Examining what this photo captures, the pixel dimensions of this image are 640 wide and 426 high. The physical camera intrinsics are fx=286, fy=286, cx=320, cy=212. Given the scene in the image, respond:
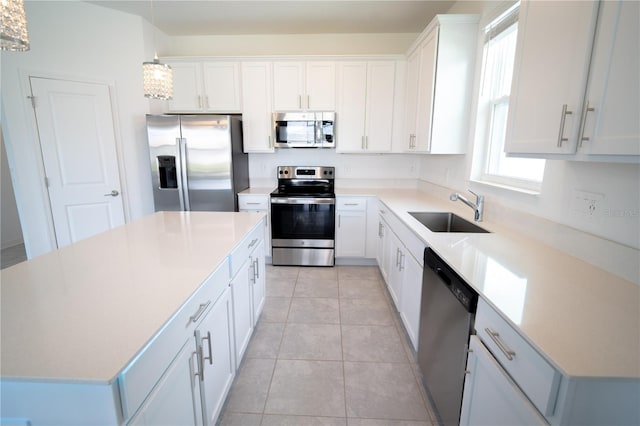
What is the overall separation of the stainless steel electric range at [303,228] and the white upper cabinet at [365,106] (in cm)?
73

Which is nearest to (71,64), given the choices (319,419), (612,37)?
(319,419)

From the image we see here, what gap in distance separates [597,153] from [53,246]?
13.9 feet

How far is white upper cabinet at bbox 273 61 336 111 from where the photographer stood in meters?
3.33

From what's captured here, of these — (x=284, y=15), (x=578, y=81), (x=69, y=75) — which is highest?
(x=284, y=15)

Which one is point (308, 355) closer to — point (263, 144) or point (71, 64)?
point (263, 144)

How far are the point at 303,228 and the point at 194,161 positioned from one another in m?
1.42

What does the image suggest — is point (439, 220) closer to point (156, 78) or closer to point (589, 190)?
point (589, 190)

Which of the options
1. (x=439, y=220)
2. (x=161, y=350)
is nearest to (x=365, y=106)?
(x=439, y=220)

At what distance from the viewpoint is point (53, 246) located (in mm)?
2969

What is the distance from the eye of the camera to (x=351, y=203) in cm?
333

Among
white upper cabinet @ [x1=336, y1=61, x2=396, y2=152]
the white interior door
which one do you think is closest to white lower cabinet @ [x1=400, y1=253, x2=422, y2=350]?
white upper cabinet @ [x1=336, y1=61, x2=396, y2=152]

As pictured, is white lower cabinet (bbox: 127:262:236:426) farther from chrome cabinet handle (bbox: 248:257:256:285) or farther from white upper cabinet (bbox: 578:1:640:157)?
white upper cabinet (bbox: 578:1:640:157)

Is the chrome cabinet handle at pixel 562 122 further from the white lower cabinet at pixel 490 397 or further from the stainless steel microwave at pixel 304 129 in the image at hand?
the stainless steel microwave at pixel 304 129

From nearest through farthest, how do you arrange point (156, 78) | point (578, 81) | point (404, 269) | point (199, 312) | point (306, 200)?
point (578, 81), point (199, 312), point (156, 78), point (404, 269), point (306, 200)
